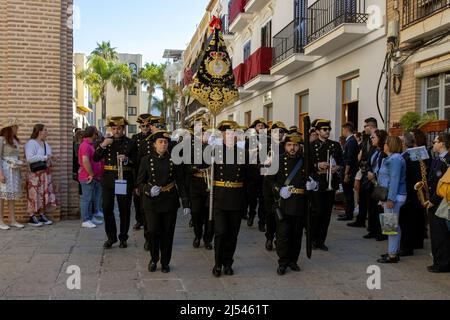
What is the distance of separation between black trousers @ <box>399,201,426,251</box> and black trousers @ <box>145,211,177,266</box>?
3.29 m

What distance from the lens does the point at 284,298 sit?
5203mm

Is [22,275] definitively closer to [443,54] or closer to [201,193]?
[201,193]

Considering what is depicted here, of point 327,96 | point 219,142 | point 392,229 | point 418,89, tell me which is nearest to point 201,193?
point 219,142

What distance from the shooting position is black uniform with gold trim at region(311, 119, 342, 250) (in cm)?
742

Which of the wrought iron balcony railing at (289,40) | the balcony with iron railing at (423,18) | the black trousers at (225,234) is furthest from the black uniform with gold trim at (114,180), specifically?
the wrought iron balcony railing at (289,40)

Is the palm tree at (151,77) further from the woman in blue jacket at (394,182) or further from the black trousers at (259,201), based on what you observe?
the woman in blue jacket at (394,182)

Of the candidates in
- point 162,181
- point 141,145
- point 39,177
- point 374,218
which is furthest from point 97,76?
point 162,181

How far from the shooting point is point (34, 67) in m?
9.66

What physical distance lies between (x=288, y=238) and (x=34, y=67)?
6204 mm

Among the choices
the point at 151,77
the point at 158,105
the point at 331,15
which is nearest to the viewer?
the point at 331,15

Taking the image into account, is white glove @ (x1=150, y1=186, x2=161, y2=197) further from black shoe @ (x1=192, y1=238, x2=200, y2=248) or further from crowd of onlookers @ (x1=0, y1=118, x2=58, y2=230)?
crowd of onlookers @ (x1=0, y1=118, x2=58, y2=230)

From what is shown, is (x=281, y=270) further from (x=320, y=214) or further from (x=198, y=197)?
(x=198, y=197)

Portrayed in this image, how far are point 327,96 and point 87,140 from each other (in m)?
7.74

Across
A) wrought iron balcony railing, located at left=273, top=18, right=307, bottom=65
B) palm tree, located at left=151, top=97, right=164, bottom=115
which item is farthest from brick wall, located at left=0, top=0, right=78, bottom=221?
palm tree, located at left=151, top=97, right=164, bottom=115
